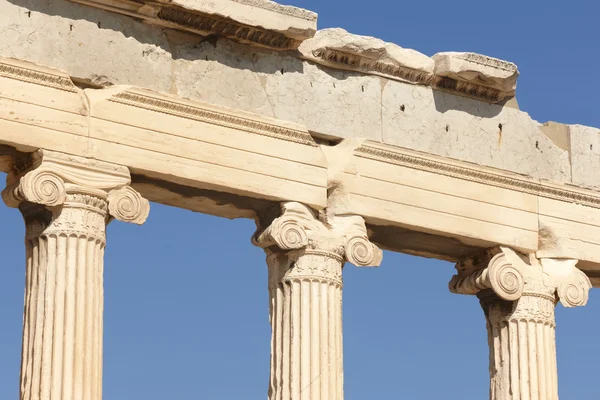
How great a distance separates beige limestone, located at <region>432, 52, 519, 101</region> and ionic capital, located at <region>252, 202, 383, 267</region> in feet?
7.52

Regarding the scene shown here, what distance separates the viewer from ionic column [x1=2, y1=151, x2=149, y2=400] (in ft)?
67.2

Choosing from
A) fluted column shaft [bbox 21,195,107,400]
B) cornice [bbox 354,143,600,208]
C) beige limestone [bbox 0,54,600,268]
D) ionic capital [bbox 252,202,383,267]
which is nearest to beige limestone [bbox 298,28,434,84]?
beige limestone [bbox 0,54,600,268]

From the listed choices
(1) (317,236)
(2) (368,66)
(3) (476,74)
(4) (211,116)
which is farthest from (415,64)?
(4) (211,116)

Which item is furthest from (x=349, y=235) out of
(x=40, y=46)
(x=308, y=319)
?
(x=40, y=46)

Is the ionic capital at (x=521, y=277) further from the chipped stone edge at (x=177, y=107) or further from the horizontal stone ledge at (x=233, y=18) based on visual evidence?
the horizontal stone ledge at (x=233, y=18)

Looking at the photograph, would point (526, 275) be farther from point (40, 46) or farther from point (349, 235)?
point (40, 46)

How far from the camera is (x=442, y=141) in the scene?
24047 millimetres

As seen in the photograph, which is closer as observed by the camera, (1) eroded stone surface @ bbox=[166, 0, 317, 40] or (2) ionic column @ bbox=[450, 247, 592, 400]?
(1) eroded stone surface @ bbox=[166, 0, 317, 40]

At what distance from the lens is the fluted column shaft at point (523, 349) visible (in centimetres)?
2384

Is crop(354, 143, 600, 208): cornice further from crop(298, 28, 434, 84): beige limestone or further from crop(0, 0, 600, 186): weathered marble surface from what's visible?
crop(298, 28, 434, 84): beige limestone

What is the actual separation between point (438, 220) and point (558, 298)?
6.38 ft

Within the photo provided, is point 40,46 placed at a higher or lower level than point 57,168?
higher

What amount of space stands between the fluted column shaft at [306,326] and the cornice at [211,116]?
4.53 ft

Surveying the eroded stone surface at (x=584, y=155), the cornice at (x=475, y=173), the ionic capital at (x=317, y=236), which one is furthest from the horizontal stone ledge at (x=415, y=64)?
the ionic capital at (x=317, y=236)
